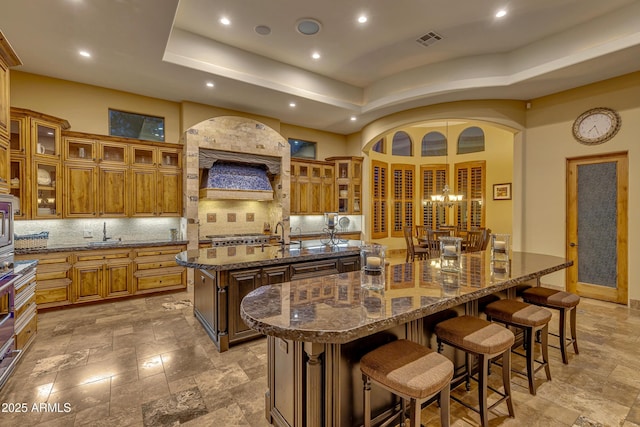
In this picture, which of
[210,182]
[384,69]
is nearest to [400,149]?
[384,69]

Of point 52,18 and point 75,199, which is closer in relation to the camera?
point 52,18

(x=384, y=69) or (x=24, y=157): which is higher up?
(x=384, y=69)

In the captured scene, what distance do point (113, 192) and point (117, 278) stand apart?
151cm

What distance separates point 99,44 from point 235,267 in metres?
3.72

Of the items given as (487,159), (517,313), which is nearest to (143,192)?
(517,313)

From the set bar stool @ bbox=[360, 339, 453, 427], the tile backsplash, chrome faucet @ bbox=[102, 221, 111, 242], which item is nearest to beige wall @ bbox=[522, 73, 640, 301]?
bar stool @ bbox=[360, 339, 453, 427]

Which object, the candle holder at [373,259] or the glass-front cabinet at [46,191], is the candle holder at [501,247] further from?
the glass-front cabinet at [46,191]

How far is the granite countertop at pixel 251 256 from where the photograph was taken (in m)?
2.95

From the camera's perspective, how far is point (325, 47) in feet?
16.7

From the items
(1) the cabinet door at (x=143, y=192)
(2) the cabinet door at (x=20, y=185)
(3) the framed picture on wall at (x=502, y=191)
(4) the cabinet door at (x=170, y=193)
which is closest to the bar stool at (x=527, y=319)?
(4) the cabinet door at (x=170, y=193)

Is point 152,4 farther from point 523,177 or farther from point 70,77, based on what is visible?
point 523,177

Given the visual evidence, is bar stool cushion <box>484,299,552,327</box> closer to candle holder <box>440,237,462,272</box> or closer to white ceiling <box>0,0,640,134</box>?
candle holder <box>440,237,462,272</box>

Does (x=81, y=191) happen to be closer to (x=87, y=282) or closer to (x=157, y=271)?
(x=87, y=282)

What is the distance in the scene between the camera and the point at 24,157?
14.0 feet
